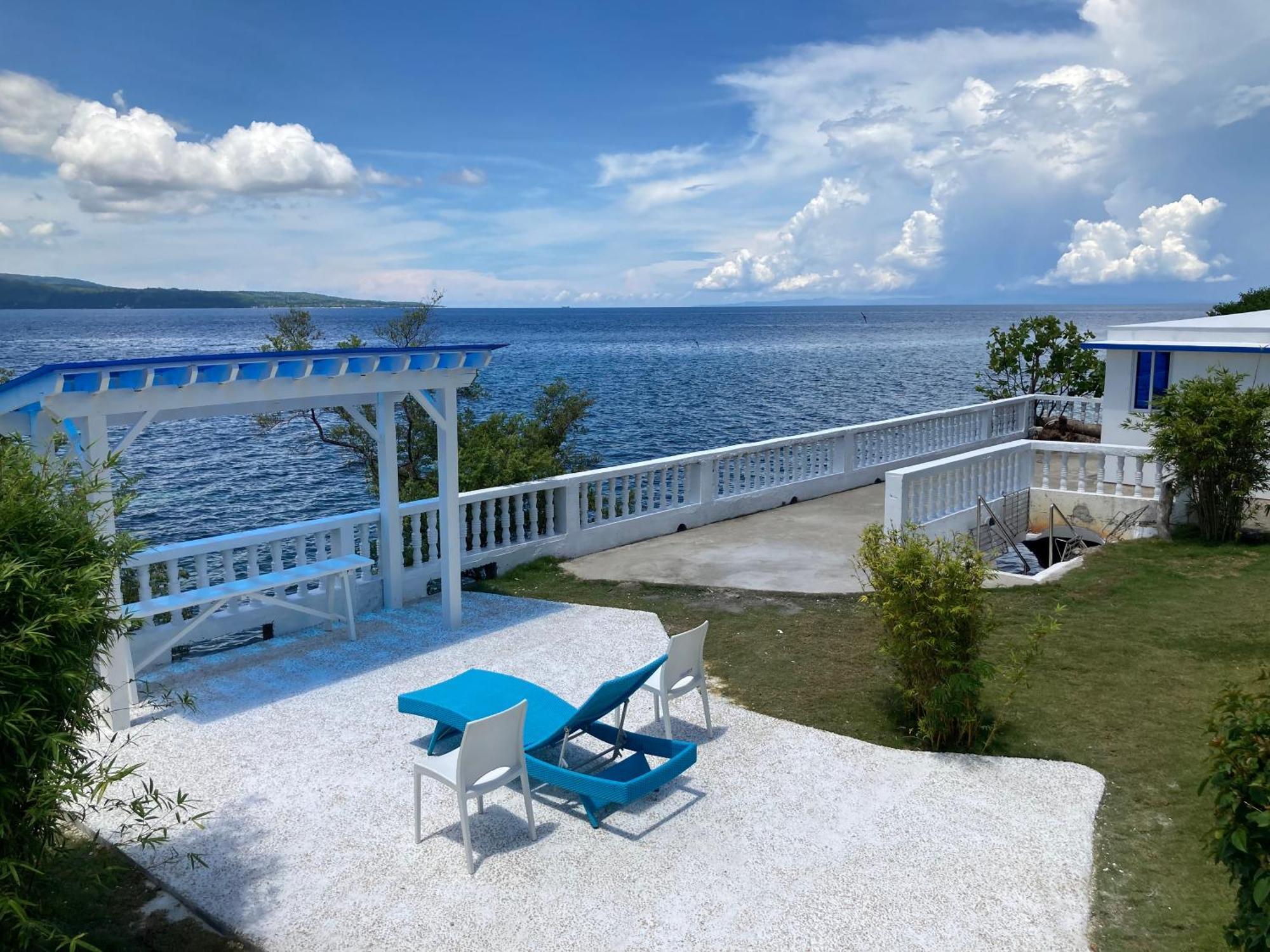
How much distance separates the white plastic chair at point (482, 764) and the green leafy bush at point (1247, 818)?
3.42 meters

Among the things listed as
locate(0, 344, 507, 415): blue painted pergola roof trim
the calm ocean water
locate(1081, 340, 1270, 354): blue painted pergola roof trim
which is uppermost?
locate(1081, 340, 1270, 354): blue painted pergola roof trim

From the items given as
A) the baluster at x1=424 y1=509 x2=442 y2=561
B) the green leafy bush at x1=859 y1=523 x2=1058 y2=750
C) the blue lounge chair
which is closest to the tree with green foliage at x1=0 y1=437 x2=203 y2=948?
the blue lounge chair

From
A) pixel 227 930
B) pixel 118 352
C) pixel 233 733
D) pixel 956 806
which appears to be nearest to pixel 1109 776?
pixel 956 806

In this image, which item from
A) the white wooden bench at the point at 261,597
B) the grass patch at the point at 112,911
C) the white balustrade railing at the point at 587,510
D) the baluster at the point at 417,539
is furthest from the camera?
the baluster at the point at 417,539

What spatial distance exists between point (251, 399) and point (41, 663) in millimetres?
4743

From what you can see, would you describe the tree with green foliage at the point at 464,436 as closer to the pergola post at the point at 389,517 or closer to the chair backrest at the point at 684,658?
the pergola post at the point at 389,517

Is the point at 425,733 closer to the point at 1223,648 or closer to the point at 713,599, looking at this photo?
the point at 713,599

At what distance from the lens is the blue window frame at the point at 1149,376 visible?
17.7 m

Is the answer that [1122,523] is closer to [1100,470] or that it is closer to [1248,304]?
[1100,470]

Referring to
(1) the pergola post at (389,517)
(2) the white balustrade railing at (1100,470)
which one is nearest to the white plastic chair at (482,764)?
(1) the pergola post at (389,517)

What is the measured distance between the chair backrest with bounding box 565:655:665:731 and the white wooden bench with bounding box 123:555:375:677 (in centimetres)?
387

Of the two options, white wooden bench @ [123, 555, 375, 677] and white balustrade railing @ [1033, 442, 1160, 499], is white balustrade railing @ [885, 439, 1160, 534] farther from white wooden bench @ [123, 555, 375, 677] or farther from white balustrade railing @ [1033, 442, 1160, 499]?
white wooden bench @ [123, 555, 375, 677]

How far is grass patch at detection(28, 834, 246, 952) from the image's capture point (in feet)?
15.9

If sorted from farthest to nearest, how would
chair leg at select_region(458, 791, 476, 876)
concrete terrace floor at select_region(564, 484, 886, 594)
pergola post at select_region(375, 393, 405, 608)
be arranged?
concrete terrace floor at select_region(564, 484, 886, 594), pergola post at select_region(375, 393, 405, 608), chair leg at select_region(458, 791, 476, 876)
